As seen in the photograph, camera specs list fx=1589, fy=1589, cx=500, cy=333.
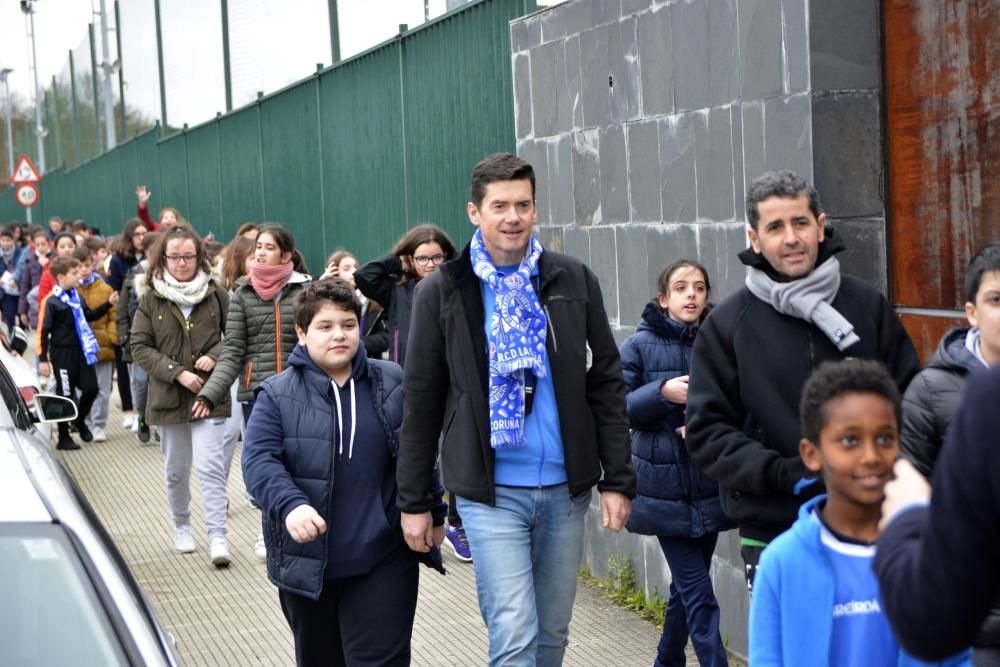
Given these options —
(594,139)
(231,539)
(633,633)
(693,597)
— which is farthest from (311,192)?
(693,597)

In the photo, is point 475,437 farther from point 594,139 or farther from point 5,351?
point 5,351

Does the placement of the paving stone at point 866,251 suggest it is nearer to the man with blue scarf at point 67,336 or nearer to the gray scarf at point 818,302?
the gray scarf at point 818,302

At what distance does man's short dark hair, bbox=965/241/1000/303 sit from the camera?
4008 millimetres

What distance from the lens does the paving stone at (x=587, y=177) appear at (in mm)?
7996

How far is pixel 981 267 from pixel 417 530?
1.90m

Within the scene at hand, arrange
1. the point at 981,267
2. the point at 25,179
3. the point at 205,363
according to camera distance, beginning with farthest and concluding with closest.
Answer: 1. the point at 25,179
2. the point at 205,363
3. the point at 981,267

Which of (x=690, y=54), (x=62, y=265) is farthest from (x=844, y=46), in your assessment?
(x=62, y=265)

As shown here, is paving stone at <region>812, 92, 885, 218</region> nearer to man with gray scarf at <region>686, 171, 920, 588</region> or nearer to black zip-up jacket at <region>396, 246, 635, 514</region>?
black zip-up jacket at <region>396, 246, 635, 514</region>

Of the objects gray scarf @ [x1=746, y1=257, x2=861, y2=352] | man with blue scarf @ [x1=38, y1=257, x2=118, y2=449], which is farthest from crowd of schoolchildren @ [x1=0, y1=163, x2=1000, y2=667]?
man with blue scarf @ [x1=38, y1=257, x2=118, y2=449]

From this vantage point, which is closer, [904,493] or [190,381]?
[904,493]

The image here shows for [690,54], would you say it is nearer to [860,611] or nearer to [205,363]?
[205,363]

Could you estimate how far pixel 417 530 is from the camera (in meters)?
4.95

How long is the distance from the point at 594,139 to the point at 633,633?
2451 mm

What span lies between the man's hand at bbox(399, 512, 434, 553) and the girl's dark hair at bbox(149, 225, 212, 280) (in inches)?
192
